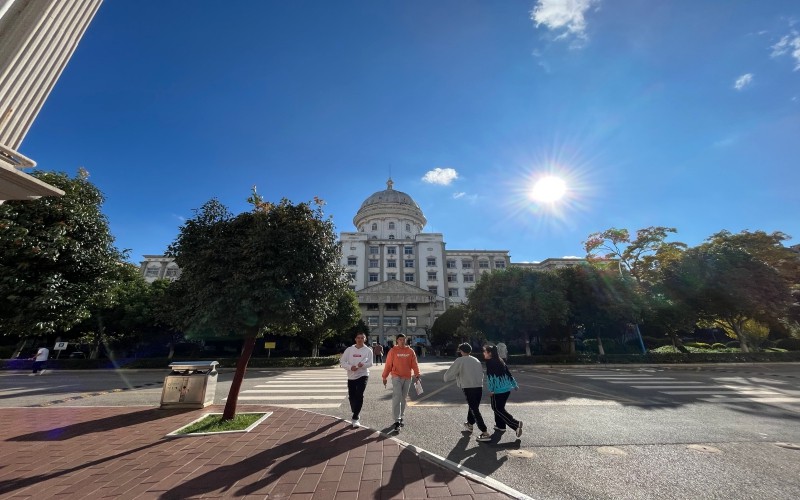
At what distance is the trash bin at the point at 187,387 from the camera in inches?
348

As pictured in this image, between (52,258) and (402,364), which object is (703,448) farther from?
(52,258)

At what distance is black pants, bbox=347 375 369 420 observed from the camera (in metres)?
6.92

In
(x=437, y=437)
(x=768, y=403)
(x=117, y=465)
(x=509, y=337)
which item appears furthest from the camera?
(x=509, y=337)

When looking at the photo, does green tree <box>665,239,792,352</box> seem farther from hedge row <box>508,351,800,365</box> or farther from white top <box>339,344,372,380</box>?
white top <box>339,344,372,380</box>

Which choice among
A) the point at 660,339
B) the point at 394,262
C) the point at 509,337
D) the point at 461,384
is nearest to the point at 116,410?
the point at 461,384

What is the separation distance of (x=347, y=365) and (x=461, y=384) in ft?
8.09

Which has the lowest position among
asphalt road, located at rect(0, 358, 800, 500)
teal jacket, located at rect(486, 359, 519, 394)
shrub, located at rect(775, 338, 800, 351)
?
asphalt road, located at rect(0, 358, 800, 500)

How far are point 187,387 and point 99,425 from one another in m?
1.90

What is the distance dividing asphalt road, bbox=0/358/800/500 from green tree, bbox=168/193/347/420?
3061 millimetres

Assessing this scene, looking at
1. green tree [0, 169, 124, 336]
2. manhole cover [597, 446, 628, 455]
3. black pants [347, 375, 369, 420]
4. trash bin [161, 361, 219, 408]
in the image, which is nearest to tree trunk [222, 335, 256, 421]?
trash bin [161, 361, 219, 408]

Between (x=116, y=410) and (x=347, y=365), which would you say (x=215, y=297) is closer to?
(x=347, y=365)

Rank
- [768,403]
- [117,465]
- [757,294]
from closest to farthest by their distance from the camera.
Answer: [117,465] → [768,403] → [757,294]

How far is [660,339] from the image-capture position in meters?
35.5

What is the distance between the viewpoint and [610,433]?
6.49m
